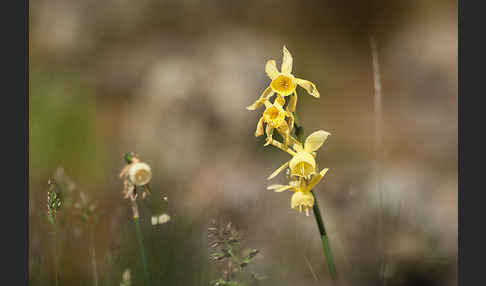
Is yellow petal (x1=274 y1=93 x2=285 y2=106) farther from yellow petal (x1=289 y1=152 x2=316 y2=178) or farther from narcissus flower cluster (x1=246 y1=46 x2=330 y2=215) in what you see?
yellow petal (x1=289 y1=152 x2=316 y2=178)

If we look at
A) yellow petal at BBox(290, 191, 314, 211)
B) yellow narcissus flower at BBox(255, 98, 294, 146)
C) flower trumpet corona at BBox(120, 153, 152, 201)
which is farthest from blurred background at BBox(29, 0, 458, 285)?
yellow narcissus flower at BBox(255, 98, 294, 146)

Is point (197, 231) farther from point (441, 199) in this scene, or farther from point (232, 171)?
point (441, 199)

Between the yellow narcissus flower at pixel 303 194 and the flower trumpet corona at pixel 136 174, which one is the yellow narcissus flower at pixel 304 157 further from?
the flower trumpet corona at pixel 136 174

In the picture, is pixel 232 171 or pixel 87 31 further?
pixel 87 31

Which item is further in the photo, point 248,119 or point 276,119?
point 248,119

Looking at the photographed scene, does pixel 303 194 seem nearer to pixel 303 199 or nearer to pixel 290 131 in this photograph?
pixel 303 199

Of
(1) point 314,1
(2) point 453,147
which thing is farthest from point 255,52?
(2) point 453,147

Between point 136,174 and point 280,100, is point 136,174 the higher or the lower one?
the lower one

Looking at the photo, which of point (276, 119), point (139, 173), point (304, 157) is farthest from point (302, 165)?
point (139, 173)

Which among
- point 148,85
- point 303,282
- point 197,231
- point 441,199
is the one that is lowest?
point 303,282
